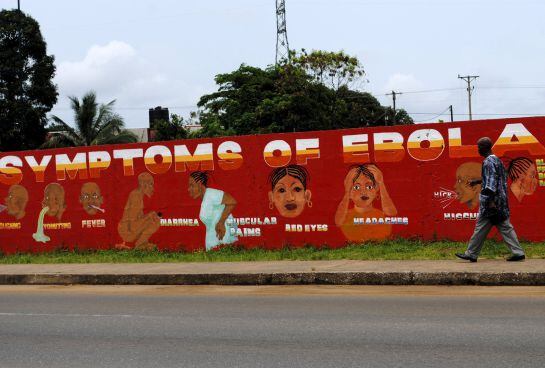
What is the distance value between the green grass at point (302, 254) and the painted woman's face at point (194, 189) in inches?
47.7

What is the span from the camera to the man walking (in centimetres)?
982

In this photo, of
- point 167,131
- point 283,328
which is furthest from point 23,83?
point 283,328

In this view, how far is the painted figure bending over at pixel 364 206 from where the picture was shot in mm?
12281

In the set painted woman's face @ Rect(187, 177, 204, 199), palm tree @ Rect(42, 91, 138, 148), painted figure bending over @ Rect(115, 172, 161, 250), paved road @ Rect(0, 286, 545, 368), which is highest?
palm tree @ Rect(42, 91, 138, 148)

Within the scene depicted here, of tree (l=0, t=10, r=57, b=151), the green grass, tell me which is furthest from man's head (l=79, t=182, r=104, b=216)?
tree (l=0, t=10, r=57, b=151)

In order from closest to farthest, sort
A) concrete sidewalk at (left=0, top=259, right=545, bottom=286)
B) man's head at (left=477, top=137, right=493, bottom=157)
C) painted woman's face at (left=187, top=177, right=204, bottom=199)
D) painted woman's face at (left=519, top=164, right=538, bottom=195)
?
1. concrete sidewalk at (left=0, top=259, right=545, bottom=286)
2. man's head at (left=477, top=137, right=493, bottom=157)
3. painted woman's face at (left=519, top=164, right=538, bottom=195)
4. painted woman's face at (left=187, top=177, right=204, bottom=199)

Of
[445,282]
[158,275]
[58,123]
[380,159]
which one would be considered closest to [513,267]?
[445,282]

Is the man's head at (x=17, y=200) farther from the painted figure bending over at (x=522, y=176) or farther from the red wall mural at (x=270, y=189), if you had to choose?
the painted figure bending over at (x=522, y=176)

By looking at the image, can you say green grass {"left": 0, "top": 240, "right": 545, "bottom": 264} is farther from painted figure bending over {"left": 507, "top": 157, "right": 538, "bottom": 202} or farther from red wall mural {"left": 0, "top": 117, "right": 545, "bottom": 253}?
painted figure bending over {"left": 507, "top": 157, "right": 538, "bottom": 202}

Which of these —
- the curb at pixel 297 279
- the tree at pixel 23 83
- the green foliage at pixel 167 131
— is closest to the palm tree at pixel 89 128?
the tree at pixel 23 83

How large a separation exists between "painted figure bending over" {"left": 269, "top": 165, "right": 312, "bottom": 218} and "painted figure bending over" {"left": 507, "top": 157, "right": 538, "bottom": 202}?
12.3 ft

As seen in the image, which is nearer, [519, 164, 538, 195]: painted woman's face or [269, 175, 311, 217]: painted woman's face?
[519, 164, 538, 195]: painted woman's face

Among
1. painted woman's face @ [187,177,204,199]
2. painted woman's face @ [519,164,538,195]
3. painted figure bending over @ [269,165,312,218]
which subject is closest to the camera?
painted woman's face @ [519,164,538,195]

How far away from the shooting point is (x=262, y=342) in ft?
20.8
